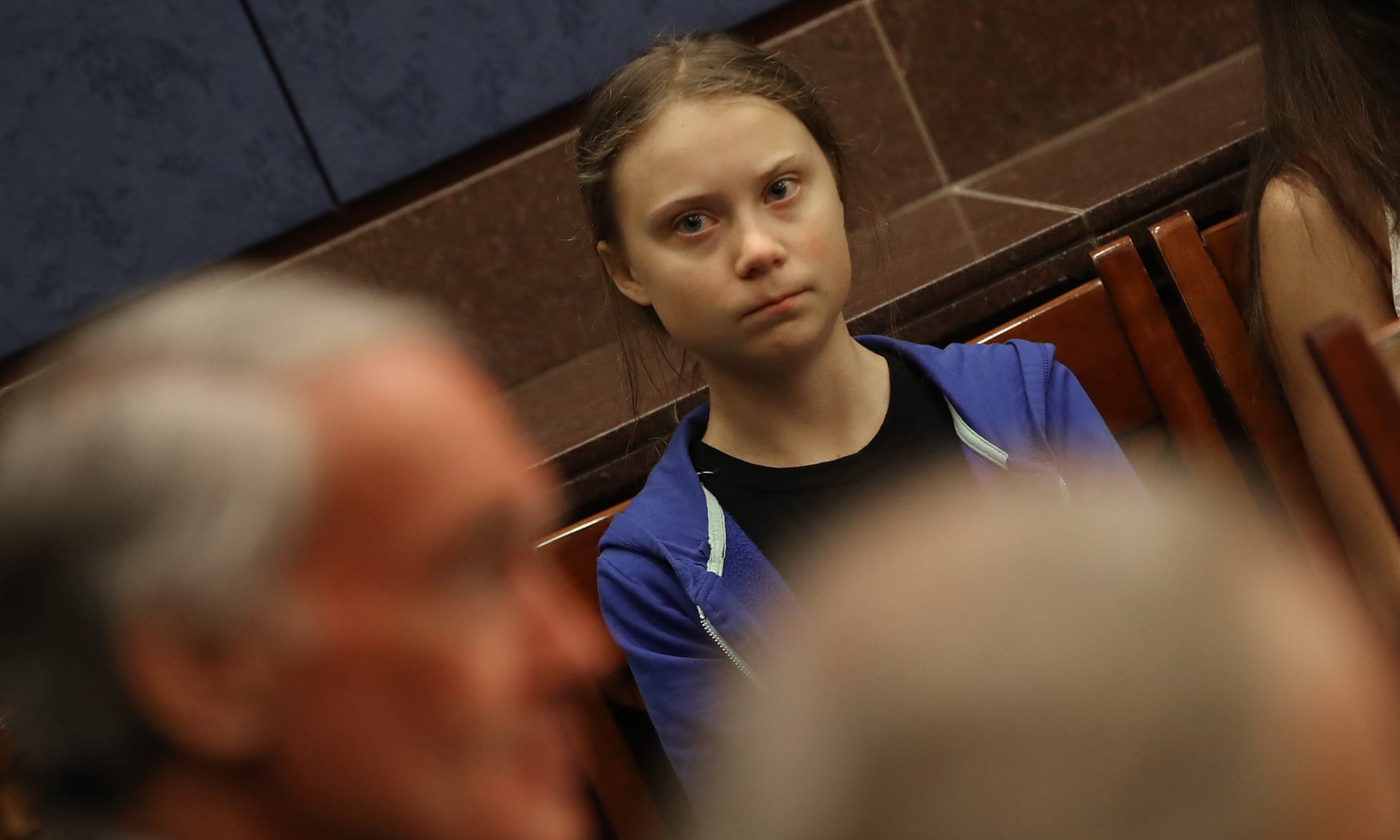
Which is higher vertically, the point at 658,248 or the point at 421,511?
the point at 658,248

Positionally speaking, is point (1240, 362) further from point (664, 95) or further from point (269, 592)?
point (269, 592)

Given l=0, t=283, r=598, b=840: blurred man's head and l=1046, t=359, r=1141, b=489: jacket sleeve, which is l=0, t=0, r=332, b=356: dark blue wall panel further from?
l=0, t=283, r=598, b=840: blurred man's head

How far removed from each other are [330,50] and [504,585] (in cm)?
165

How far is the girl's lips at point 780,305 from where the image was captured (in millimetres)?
941

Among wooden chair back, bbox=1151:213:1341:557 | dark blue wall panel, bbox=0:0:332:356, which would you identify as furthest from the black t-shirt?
dark blue wall panel, bbox=0:0:332:356

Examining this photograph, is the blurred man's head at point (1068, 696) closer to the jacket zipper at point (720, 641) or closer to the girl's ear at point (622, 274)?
the jacket zipper at point (720, 641)

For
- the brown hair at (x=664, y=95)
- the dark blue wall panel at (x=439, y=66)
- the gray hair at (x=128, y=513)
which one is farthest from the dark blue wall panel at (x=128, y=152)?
the gray hair at (x=128, y=513)

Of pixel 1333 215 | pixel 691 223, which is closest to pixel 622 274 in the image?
pixel 691 223

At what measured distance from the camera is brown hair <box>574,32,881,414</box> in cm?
101

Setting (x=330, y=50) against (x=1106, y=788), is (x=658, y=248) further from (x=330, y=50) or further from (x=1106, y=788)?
(x=330, y=50)

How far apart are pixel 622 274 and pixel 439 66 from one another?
0.92 metres

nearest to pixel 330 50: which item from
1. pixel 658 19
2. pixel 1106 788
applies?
pixel 658 19

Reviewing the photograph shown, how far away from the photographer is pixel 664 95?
1006mm

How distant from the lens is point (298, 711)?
1.01 feet
